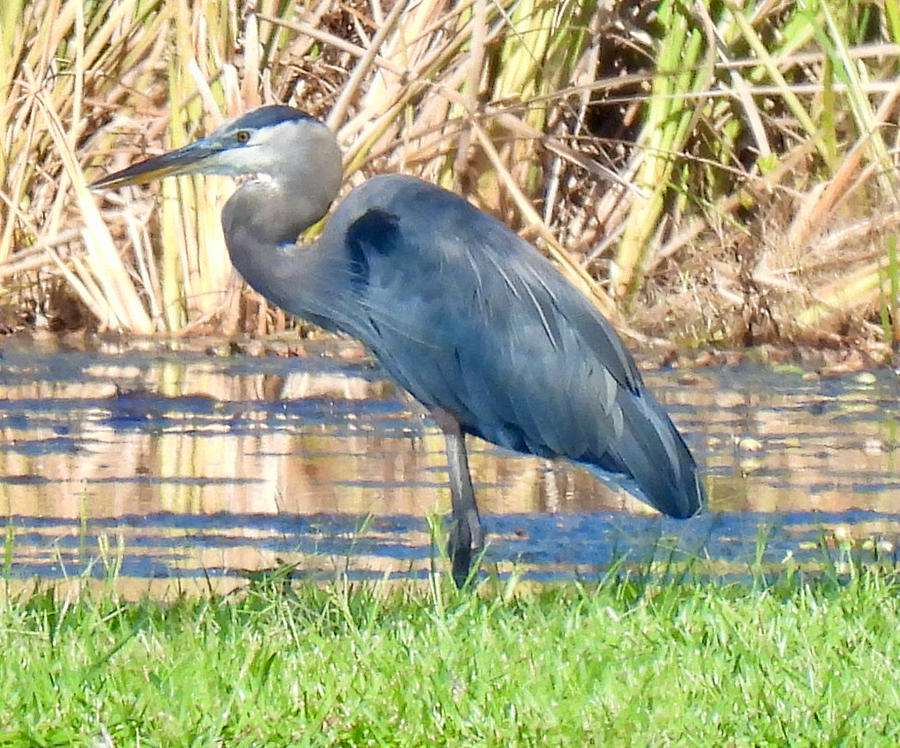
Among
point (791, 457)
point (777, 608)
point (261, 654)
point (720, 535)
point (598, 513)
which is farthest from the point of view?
point (791, 457)

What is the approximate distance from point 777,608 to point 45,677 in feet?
4.78

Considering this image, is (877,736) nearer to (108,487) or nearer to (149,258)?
(108,487)

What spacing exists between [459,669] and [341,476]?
2.91 meters

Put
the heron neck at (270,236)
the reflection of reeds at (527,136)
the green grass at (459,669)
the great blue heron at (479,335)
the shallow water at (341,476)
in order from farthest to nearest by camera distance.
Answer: the reflection of reeds at (527,136) < the heron neck at (270,236) < the great blue heron at (479,335) < the shallow water at (341,476) < the green grass at (459,669)

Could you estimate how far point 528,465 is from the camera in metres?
6.76

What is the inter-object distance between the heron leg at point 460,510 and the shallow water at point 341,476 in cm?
8

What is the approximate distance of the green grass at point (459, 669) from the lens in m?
3.01

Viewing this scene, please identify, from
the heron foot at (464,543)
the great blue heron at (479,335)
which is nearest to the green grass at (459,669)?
the heron foot at (464,543)

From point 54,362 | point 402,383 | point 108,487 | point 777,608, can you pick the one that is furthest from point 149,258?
point 777,608

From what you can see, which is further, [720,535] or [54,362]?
[54,362]

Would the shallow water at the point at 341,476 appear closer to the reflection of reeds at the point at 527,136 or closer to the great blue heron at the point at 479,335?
the great blue heron at the point at 479,335

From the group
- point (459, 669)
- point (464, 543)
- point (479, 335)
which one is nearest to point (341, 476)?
point (479, 335)

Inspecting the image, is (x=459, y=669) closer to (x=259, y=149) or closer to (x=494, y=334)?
(x=494, y=334)

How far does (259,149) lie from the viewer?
18.5 feet
